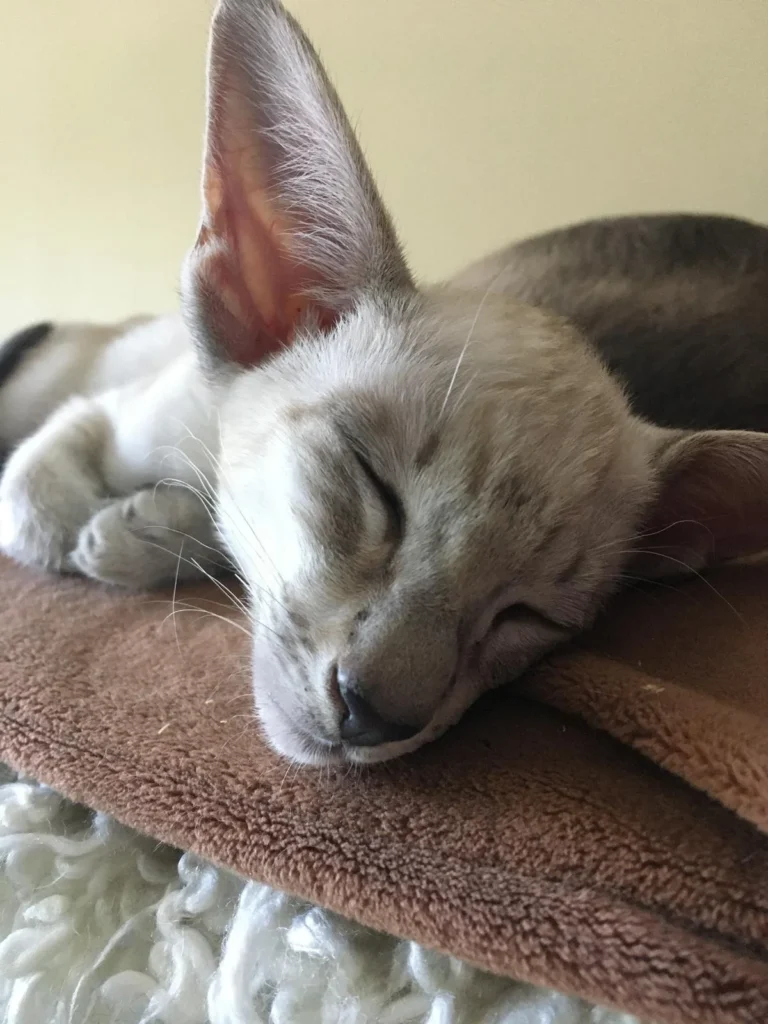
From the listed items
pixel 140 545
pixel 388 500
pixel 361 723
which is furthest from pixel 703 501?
pixel 140 545

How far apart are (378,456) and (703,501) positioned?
39 centimetres

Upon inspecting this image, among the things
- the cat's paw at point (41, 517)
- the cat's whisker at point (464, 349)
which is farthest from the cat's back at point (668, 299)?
the cat's paw at point (41, 517)

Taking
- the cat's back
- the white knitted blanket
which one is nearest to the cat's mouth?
the white knitted blanket

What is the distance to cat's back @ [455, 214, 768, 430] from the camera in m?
1.19

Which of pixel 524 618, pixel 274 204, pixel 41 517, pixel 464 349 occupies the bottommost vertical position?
pixel 524 618

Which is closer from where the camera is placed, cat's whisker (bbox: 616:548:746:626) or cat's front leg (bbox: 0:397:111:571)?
cat's whisker (bbox: 616:548:746:626)

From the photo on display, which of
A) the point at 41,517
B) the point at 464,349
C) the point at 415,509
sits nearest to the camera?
the point at 415,509

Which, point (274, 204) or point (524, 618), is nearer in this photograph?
point (524, 618)

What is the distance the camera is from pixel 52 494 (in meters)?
1.14

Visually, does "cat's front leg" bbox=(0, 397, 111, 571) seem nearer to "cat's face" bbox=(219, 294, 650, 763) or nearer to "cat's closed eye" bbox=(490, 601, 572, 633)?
"cat's face" bbox=(219, 294, 650, 763)

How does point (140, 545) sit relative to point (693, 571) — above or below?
above

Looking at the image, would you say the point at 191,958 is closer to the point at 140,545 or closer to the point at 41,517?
the point at 140,545

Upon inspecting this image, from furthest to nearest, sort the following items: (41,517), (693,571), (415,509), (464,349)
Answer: (41,517)
(693,571)
(464,349)
(415,509)

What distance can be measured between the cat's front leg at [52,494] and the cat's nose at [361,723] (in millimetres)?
610
